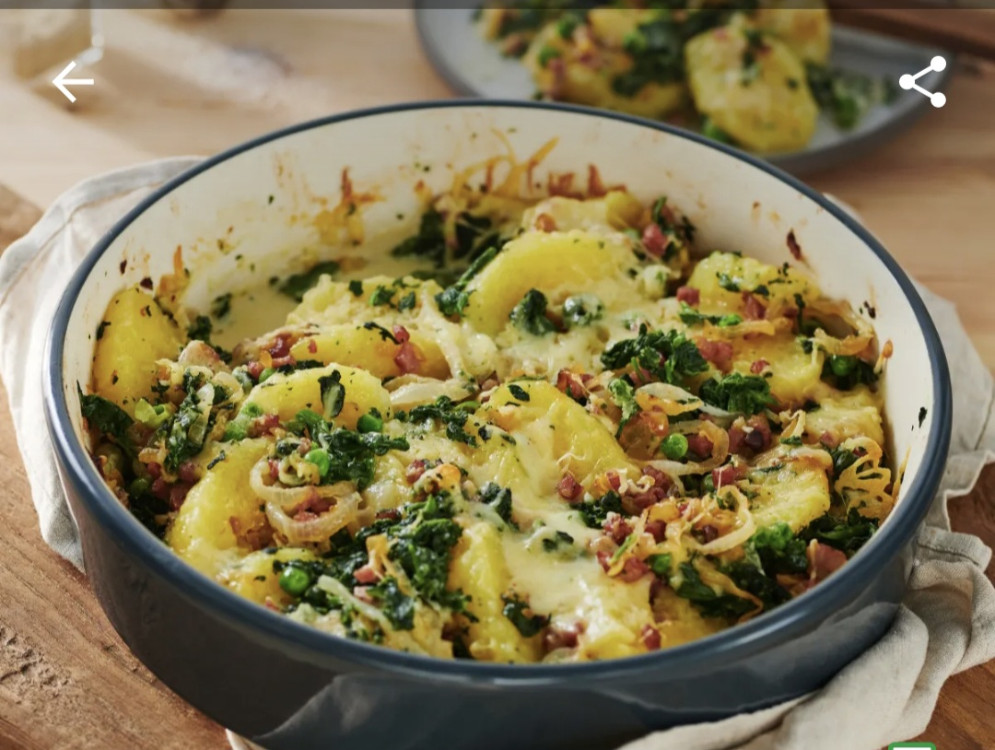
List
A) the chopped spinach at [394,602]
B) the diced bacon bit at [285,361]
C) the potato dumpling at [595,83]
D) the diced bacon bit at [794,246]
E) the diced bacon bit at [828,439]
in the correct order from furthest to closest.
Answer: the potato dumpling at [595,83] < the diced bacon bit at [794,246] < the diced bacon bit at [285,361] < the diced bacon bit at [828,439] < the chopped spinach at [394,602]

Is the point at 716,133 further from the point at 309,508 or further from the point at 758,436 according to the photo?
the point at 309,508

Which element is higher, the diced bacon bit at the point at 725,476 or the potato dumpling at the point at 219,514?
the potato dumpling at the point at 219,514

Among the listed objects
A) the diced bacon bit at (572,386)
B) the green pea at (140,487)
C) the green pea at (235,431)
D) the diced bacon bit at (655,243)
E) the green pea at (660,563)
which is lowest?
the diced bacon bit at (655,243)

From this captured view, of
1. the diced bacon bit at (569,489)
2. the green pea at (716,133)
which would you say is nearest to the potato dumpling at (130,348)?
the diced bacon bit at (569,489)

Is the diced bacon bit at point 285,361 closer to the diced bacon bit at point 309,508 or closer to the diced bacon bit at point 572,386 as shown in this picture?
the diced bacon bit at point 309,508

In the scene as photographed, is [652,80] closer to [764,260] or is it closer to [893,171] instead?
[893,171]

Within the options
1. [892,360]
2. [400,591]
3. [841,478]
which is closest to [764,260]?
[892,360]

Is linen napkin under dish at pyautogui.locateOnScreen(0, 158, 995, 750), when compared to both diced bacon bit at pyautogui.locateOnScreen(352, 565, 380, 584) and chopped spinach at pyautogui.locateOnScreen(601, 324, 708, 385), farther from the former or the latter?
chopped spinach at pyautogui.locateOnScreen(601, 324, 708, 385)

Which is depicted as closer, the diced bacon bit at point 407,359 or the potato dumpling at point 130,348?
the potato dumpling at point 130,348
